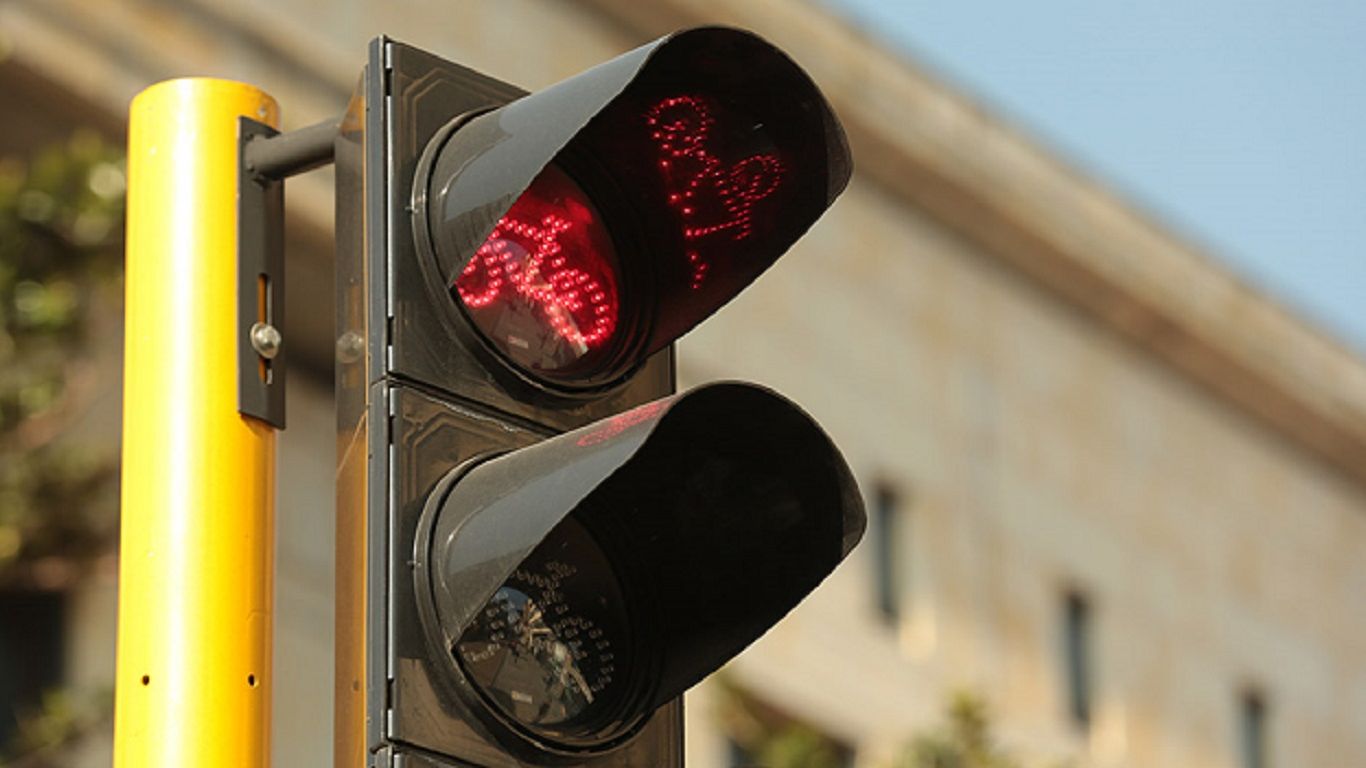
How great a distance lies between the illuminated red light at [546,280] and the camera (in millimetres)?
4465

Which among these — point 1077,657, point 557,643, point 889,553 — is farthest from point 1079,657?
point 557,643

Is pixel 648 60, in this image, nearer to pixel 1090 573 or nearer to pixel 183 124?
pixel 183 124

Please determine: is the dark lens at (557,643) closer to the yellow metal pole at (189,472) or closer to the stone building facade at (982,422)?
the yellow metal pole at (189,472)

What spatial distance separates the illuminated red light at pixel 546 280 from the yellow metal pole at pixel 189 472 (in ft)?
1.21

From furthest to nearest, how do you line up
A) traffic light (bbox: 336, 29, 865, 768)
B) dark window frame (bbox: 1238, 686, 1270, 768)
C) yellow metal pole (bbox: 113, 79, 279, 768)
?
dark window frame (bbox: 1238, 686, 1270, 768), yellow metal pole (bbox: 113, 79, 279, 768), traffic light (bbox: 336, 29, 865, 768)

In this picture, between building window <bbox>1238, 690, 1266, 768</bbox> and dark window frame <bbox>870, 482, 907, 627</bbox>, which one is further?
building window <bbox>1238, 690, 1266, 768</bbox>

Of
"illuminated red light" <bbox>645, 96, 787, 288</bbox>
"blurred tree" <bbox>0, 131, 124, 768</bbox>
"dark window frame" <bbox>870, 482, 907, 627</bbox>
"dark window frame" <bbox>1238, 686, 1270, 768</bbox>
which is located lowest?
"illuminated red light" <bbox>645, 96, 787, 288</bbox>

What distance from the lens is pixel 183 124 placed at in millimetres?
4750

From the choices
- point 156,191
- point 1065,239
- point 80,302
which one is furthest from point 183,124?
point 1065,239

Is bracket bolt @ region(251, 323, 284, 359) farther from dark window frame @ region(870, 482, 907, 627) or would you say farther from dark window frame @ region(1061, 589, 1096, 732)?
dark window frame @ region(1061, 589, 1096, 732)

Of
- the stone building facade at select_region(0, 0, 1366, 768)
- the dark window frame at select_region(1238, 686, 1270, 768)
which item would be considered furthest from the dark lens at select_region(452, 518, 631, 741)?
the dark window frame at select_region(1238, 686, 1270, 768)

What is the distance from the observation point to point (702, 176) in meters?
4.66

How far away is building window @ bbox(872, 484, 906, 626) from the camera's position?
27031mm

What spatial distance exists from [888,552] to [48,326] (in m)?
12.6
